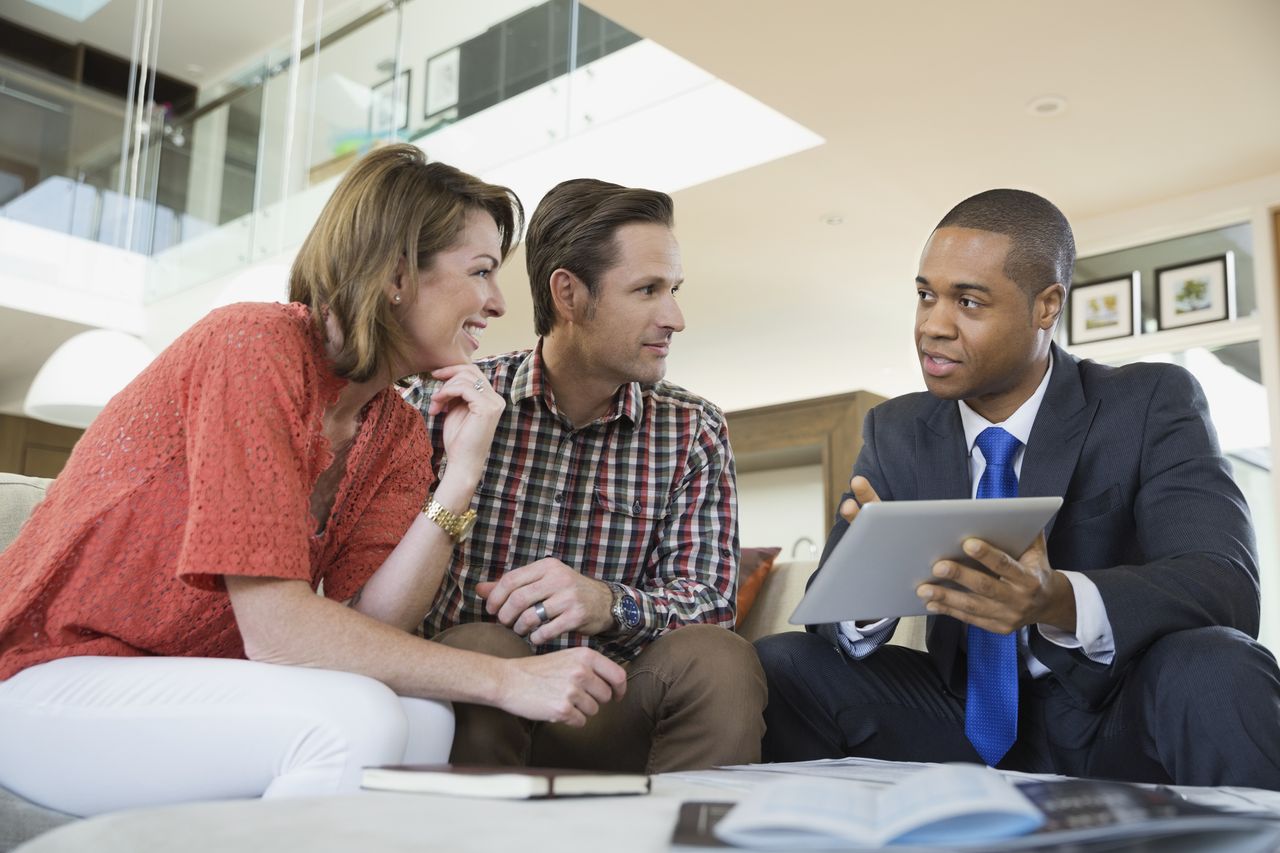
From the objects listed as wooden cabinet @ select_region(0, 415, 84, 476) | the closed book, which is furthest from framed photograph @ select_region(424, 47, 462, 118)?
the closed book

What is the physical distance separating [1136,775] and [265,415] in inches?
47.2

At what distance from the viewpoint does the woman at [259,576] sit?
3.73ft

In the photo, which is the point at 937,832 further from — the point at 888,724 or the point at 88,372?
the point at 88,372

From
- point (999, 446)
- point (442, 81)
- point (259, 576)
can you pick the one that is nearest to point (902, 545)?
point (999, 446)

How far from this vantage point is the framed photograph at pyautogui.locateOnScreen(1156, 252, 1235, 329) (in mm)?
4953

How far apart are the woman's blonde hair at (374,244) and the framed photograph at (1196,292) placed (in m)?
4.30

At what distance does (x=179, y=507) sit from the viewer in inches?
50.1

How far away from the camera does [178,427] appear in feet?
4.28

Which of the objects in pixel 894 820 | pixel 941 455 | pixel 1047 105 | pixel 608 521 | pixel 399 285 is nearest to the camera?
pixel 894 820

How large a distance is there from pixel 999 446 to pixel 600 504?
0.65 meters

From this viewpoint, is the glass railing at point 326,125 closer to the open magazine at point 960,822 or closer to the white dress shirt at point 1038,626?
the white dress shirt at point 1038,626

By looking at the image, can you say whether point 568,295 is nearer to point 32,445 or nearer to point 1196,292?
point 1196,292

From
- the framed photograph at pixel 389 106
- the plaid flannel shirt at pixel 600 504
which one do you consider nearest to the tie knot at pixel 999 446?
the plaid flannel shirt at pixel 600 504

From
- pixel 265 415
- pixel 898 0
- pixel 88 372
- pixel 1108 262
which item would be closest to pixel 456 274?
pixel 265 415
